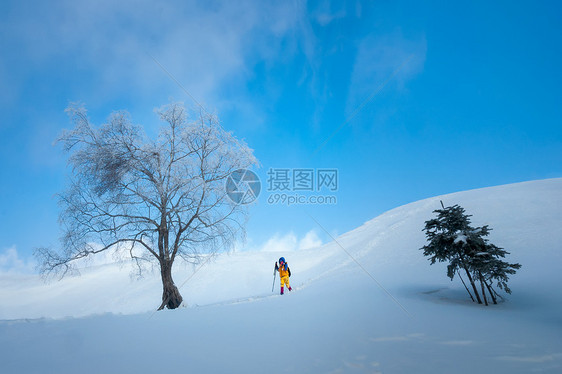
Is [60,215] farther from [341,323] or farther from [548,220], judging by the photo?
[548,220]

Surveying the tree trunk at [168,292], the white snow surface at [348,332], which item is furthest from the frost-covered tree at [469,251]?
the tree trunk at [168,292]

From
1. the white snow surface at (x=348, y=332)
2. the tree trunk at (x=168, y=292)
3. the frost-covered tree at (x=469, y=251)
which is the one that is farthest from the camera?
the tree trunk at (x=168, y=292)

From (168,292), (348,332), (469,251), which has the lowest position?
(348,332)

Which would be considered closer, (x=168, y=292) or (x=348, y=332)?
(x=348, y=332)

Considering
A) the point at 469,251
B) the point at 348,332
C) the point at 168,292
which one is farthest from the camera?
the point at 168,292

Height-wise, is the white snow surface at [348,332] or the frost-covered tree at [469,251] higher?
the frost-covered tree at [469,251]

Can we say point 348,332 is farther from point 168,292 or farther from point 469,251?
point 168,292

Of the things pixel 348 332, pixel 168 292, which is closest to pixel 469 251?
pixel 348 332

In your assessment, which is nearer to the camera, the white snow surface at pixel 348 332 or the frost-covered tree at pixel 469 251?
the white snow surface at pixel 348 332

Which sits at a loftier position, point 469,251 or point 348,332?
point 469,251

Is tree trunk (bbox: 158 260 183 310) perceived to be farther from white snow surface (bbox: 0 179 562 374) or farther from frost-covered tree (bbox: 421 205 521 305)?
frost-covered tree (bbox: 421 205 521 305)

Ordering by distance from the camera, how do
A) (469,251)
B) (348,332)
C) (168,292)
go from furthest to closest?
(168,292) < (469,251) < (348,332)

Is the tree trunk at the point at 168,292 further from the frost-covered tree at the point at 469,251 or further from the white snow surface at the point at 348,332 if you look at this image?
the frost-covered tree at the point at 469,251

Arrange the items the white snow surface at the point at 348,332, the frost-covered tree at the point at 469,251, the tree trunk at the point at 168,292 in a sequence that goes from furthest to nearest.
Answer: the tree trunk at the point at 168,292 < the frost-covered tree at the point at 469,251 < the white snow surface at the point at 348,332
